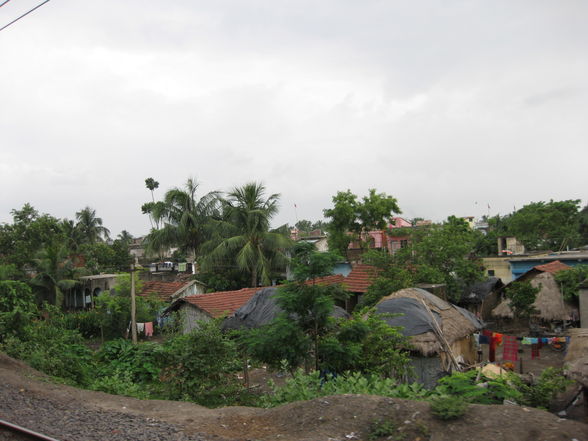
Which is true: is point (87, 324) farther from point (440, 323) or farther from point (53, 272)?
point (440, 323)

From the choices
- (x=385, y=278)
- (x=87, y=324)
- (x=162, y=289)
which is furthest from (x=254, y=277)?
(x=87, y=324)

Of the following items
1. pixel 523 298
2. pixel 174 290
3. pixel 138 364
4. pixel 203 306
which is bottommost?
pixel 138 364

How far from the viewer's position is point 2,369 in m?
9.32

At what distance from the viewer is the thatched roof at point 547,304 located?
20500 mm

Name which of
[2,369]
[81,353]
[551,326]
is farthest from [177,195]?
[551,326]

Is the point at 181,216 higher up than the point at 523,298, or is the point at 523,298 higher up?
the point at 181,216

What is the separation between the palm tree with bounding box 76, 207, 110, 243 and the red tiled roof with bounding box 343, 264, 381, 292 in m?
34.8

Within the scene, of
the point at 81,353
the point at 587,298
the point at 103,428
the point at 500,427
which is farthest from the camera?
the point at 587,298

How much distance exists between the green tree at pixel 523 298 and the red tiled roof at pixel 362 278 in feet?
20.0

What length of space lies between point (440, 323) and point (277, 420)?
8868 millimetres

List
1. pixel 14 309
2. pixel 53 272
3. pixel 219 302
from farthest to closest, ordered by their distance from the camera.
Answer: pixel 53 272
pixel 219 302
pixel 14 309

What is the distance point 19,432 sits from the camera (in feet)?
19.2

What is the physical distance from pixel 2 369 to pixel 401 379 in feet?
28.3

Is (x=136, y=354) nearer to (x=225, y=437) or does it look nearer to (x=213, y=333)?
(x=213, y=333)
